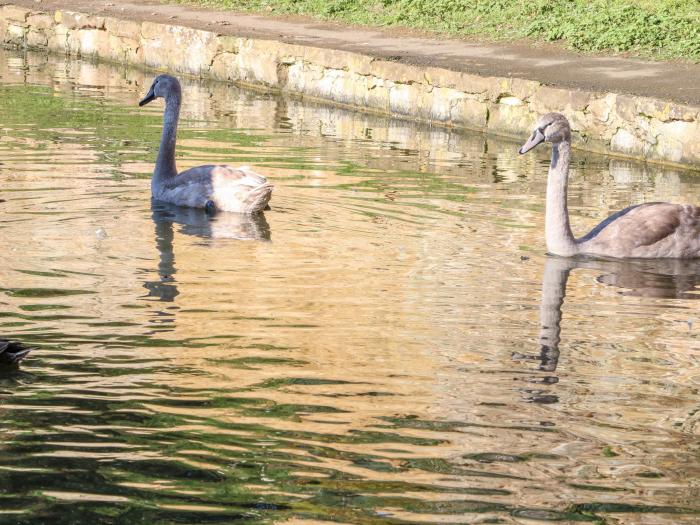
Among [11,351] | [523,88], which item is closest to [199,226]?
[11,351]

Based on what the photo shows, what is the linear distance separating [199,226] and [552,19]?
9370 mm

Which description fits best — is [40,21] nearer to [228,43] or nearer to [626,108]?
[228,43]

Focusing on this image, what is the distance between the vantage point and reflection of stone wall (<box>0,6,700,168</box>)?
46.8ft

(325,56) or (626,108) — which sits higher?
(325,56)

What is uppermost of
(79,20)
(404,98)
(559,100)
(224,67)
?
(79,20)

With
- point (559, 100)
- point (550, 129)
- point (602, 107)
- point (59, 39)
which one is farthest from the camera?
point (59, 39)

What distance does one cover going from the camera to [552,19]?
18.6 metres

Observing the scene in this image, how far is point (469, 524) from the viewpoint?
4.87m

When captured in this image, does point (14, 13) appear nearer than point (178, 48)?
No

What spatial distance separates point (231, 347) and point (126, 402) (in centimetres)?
108

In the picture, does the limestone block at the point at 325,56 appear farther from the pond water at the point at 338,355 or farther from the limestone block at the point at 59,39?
the limestone block at the point at 59,39

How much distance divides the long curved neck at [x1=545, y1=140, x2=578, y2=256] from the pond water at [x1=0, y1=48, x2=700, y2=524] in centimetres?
14

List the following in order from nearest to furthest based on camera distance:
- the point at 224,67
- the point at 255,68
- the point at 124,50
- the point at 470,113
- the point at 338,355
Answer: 1. the point at 338,355
2. the point at 470,113
3. the point at 255,68
4. the point at 224,67
5. the point at 124,50

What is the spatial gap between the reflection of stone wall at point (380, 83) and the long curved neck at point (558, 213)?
4.13 m
